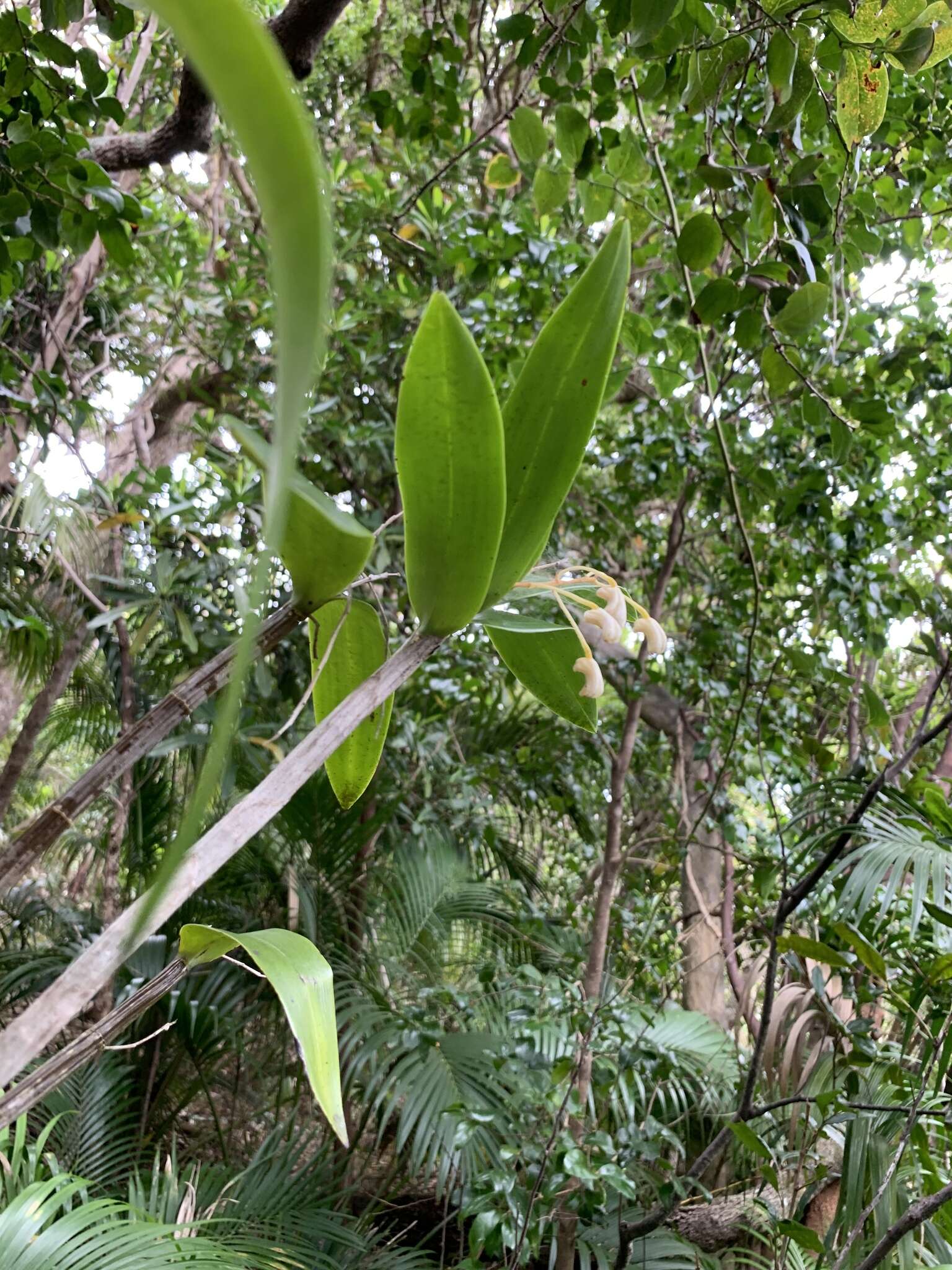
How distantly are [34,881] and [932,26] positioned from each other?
304cm

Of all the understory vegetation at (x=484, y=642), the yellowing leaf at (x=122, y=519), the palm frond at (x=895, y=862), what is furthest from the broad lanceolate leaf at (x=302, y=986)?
the yellowing leaf at (x=122, y=519)

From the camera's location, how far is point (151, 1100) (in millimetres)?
1902

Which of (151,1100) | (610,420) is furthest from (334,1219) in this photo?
(610,420)

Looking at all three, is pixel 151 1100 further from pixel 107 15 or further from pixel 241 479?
pixel 107 15

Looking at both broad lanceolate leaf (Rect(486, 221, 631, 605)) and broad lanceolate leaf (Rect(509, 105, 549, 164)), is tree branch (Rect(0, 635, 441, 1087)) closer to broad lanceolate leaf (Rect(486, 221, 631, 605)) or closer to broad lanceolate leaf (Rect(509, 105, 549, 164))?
broad lanceolate leaf (Rect(486, 221, 631, 605))

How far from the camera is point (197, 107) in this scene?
1114mm

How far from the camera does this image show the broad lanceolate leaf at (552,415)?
0.91ft

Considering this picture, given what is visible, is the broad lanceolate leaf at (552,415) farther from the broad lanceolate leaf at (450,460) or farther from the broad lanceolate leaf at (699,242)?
the broad lanceolate leaf at (699,242)

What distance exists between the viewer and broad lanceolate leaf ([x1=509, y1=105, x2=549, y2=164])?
2.70 ft

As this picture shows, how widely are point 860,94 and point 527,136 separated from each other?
334mm

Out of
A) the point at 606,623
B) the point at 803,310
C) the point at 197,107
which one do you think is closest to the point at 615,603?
the point at 606,623

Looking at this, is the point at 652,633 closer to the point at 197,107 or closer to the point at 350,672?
the point at 350,672

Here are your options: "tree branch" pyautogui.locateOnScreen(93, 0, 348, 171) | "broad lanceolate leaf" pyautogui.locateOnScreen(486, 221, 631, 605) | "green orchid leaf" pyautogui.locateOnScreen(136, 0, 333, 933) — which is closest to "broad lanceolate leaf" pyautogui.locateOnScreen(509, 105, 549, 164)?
"tree branch" pyautogui.locateOnScreen(93, 0, 348, 171)

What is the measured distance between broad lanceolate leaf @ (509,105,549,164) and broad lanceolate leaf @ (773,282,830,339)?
32 cm
